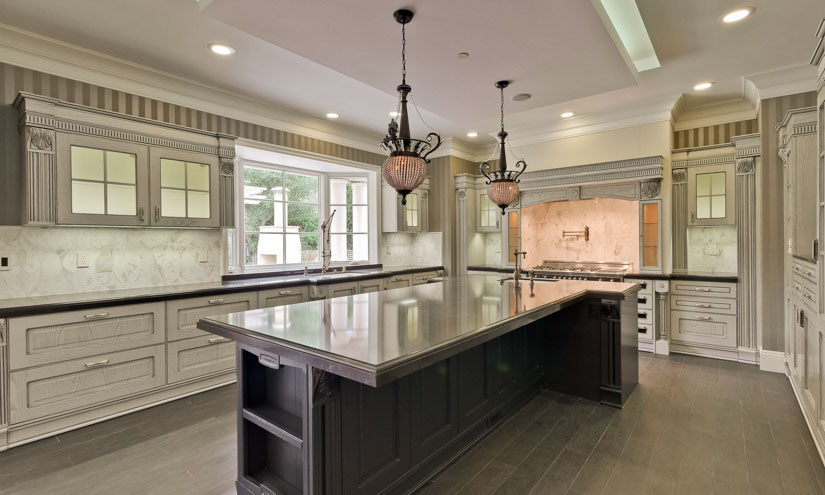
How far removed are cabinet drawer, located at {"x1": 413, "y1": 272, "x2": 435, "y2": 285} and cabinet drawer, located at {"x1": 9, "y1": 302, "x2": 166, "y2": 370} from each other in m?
3.21

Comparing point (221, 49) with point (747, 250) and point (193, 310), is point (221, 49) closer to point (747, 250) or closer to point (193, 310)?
point (193, 310)

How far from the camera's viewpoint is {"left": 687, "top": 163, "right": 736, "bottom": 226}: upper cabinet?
436cm

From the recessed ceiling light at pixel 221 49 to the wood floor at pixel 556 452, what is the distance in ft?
9.19

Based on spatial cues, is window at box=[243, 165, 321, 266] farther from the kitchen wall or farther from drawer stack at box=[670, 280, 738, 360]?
the kitchen wall

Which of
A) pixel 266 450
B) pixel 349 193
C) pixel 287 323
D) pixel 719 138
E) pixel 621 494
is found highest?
pixel 719 138

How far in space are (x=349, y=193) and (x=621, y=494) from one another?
4.66 m

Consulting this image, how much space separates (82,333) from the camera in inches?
109

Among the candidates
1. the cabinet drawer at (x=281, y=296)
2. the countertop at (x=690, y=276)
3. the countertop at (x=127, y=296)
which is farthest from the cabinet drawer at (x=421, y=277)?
the countertop at (x=690, y=276)

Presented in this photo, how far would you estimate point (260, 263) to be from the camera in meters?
4.71

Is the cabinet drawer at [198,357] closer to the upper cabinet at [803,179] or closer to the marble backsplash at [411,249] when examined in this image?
the marble backsplash at [411,249]

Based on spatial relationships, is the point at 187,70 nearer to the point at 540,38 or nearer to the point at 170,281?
the point at 170,281

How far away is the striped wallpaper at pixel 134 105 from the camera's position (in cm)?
283

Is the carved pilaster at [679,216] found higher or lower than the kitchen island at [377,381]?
higher

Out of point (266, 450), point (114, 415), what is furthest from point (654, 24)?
point (114, 415)
